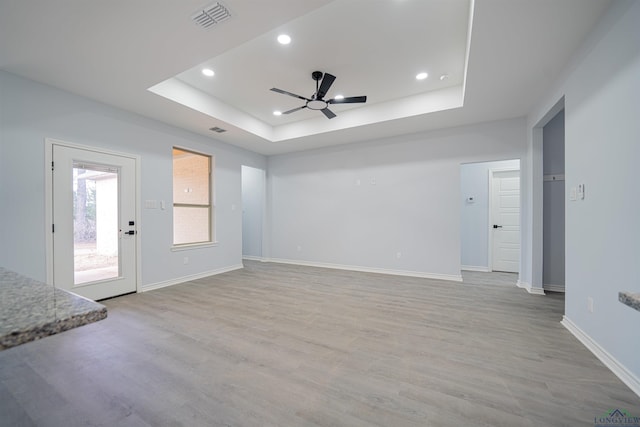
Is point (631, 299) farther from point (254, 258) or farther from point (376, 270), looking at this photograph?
point (254, 258)

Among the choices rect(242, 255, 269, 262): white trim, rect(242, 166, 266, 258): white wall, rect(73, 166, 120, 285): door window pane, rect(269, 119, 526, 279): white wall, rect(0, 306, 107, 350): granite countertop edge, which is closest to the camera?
rect(0, 306, 107, 350): granite countertop edge

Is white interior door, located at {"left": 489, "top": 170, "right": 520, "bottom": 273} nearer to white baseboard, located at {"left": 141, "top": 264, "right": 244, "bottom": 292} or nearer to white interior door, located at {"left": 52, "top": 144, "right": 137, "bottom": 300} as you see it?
white baseboard, located at {"left": 141, "top": 264, "right": 244, "bottom": 292}

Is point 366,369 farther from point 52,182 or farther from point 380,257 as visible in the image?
point 52,182

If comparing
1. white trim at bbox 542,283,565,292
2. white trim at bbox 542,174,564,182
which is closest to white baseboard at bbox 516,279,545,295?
white trim at bbox 542,283,565,292

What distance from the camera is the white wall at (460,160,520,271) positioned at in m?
5.47

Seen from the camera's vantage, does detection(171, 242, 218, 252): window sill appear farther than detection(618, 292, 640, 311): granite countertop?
Yes

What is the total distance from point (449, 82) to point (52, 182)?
5523mm

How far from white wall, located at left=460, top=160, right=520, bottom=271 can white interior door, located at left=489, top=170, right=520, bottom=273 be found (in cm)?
13

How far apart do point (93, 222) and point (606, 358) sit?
18.9ft

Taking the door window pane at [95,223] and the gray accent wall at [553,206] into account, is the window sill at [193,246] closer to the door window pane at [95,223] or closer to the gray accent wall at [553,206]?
the door window pane at [95,223]

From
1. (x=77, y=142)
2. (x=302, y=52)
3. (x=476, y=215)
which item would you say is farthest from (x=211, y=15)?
(x=476, y=215)

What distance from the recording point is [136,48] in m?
2.56

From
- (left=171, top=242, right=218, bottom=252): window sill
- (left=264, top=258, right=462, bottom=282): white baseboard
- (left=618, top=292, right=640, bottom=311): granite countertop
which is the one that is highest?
(left=618, top=292, right=640, bottom=311): granite countertop

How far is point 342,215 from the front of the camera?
19.3ft
